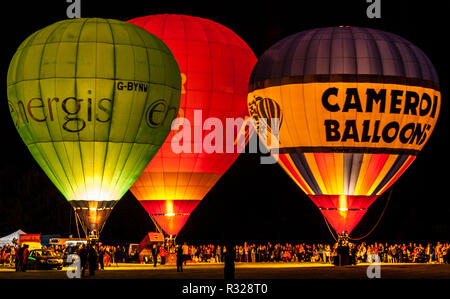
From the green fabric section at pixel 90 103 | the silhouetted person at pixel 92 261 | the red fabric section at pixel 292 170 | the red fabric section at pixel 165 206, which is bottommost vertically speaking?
the silhouetted person at pixel 92 261

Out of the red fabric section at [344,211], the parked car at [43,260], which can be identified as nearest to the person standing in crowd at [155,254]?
the parked car at [43,260]

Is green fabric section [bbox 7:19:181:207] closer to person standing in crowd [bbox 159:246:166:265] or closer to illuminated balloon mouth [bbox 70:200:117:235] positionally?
illuminated balloon mouth [bbox 70:200:117:235]

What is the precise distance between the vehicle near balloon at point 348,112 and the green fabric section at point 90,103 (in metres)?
6.05

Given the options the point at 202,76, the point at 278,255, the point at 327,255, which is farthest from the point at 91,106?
the point at 278,255

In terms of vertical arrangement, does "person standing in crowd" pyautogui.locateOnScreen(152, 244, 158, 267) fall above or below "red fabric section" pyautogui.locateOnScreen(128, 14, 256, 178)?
below

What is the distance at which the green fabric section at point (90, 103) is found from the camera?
3662 cm

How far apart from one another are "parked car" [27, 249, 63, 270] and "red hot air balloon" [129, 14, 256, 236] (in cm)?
615

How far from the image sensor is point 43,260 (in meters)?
38.8

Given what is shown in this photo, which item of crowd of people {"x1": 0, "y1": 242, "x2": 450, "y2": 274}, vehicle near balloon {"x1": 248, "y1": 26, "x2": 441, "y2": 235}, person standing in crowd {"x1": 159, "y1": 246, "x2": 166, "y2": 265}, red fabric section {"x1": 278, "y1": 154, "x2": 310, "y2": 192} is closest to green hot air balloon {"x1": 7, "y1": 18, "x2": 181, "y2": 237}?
crowd of people {"x1": 0, "y1": 242, "x2": 450, "y2": 274}

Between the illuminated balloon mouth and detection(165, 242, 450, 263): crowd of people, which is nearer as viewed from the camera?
the illuminated balloon mouth

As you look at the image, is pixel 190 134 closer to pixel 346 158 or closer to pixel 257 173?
pixel 346 158

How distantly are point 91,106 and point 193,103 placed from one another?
7404 millimetres

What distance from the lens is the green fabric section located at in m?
36.6

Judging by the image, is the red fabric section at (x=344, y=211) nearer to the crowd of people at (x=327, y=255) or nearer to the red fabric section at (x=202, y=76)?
the crowd of people at (x=327, y=255)
